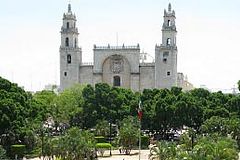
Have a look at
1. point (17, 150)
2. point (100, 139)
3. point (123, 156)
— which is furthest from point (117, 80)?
point (17, 150)

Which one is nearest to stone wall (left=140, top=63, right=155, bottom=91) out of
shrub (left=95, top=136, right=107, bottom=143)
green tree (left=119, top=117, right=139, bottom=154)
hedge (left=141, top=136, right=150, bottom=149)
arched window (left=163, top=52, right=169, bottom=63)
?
arched window (left=163, top=52, right=169, bottom=63)

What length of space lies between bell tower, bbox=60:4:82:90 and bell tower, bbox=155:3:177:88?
1279cm

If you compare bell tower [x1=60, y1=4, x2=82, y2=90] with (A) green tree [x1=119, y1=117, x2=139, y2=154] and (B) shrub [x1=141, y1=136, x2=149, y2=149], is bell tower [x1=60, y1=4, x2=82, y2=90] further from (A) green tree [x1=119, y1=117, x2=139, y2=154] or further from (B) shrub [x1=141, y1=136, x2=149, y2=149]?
(A) green tree [x1=119, y1=117, x2=139, y2=154]

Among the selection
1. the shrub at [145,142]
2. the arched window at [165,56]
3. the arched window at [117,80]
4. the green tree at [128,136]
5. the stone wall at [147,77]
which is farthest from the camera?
the arched window at [117,80]

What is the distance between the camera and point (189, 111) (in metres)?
63.3

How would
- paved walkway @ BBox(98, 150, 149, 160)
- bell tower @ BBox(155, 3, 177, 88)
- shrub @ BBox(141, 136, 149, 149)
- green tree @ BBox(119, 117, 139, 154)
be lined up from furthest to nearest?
bell tower @ BBox(155, 3, 177, 88), shrub @ BBox(141, 136, 149, 149), green tree @ BBox(119, 117, 139, 154), paved walkway @ BBox(98, 150, 149, 160)

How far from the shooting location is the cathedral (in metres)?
96.3

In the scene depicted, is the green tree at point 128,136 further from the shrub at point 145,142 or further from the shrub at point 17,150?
the shrub at point 17,150

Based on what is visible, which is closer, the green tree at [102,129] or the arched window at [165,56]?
the green tree at [102,129]

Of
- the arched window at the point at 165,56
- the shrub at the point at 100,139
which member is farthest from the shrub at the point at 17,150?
the arched window at the point at 165,56

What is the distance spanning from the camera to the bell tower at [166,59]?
315ft

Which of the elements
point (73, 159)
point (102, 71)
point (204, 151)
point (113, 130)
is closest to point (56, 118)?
point (113, 130)

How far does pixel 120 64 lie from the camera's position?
98062 mm

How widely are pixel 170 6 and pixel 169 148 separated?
6038 centimetres
